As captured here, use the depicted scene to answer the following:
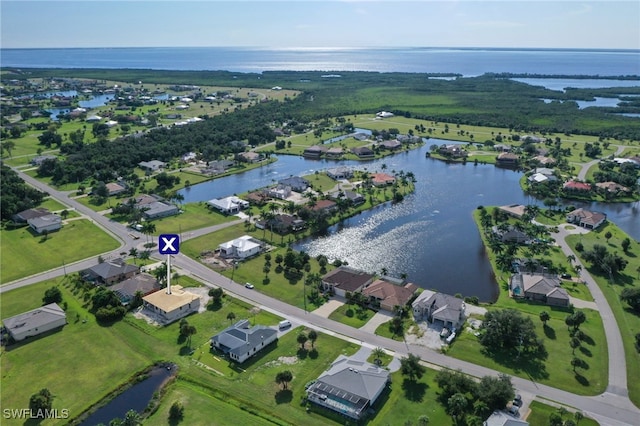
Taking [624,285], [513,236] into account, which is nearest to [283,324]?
[513,236]

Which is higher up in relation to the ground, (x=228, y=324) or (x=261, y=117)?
(x=261, y=117)

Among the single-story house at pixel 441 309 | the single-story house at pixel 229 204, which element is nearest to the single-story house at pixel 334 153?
the single-story house at pixel 229 204

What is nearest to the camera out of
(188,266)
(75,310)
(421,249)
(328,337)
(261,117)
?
(328,337)

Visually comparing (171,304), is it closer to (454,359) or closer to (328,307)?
(328,307)

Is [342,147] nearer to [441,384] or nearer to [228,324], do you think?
[228,324]

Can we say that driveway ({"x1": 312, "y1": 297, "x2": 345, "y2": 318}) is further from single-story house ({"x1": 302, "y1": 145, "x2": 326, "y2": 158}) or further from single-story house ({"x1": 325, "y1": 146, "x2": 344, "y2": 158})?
single-story house ({"x1": 302, "y1": 145, "x2": 326, "y2": 158})

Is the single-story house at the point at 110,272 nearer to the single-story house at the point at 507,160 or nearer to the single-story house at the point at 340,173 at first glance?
the single-story house at the point at 340,173

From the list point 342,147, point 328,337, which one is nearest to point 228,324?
point 328,337
